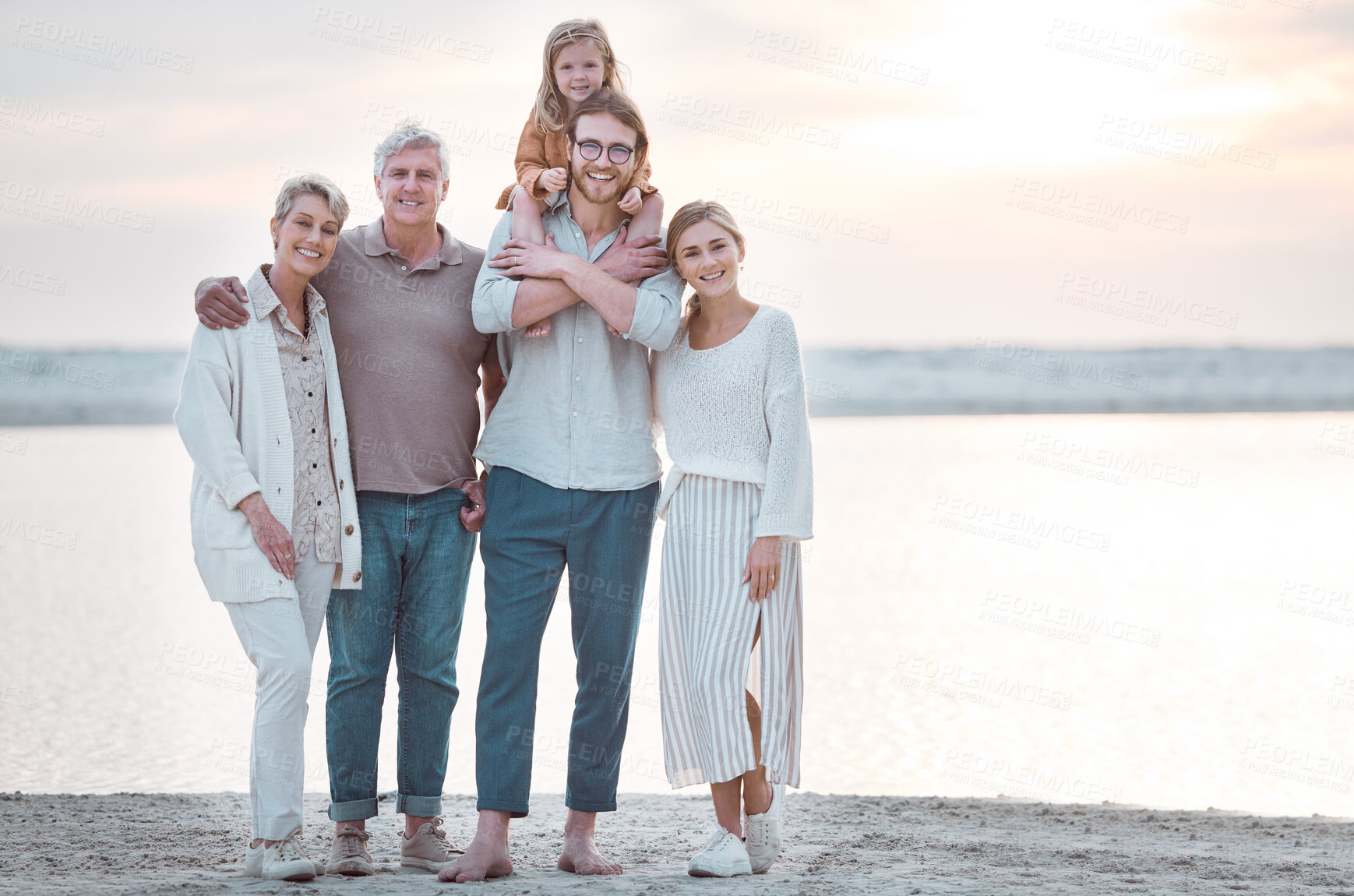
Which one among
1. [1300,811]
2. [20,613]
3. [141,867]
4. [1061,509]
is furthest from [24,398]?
[1300,811]

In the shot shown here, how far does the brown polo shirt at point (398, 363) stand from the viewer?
3.64 m

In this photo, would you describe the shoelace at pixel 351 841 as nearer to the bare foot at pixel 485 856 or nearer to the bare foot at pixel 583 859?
the bare foot at pixel 485 856

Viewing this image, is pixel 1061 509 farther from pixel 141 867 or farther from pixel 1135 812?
pixel 141 867

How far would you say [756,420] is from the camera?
11.7 feet

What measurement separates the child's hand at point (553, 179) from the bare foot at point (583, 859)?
1806mm

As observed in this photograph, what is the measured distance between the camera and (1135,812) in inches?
168

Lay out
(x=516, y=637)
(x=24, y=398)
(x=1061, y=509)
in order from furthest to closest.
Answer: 1. (x=24, y=398)
2. (x=1061, y=509)
3. (x=516, y=637)

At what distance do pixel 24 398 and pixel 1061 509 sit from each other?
16480 mm
